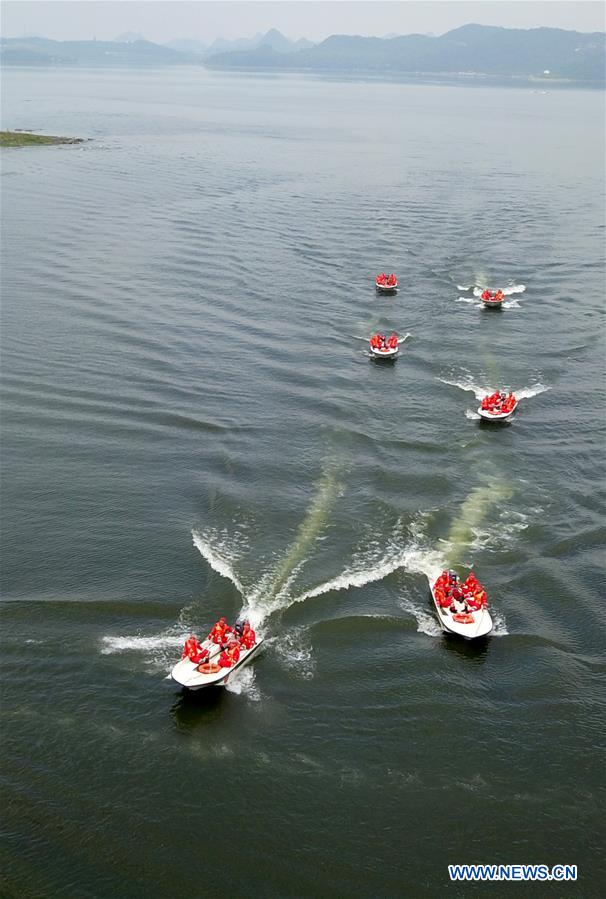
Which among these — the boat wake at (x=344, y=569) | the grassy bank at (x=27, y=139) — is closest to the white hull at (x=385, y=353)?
the boat wake at (x=344, y=569)

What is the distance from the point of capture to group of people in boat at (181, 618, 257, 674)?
3322cm

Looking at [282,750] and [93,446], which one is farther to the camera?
[93,446]

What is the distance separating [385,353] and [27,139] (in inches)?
5092

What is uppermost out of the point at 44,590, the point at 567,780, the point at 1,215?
the point at 1,215

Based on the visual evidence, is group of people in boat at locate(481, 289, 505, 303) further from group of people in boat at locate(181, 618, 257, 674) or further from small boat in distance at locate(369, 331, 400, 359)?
group of people in boat at locate(181, 618, 257, 674)

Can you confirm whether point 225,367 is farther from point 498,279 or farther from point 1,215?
point 1,215

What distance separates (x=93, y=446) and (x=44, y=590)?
44.3ft

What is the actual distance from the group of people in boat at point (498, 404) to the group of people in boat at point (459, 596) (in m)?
19.9

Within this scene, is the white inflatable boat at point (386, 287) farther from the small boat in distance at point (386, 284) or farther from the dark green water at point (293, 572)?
the dark green water at point (293, 572)

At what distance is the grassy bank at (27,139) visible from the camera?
6393 inches

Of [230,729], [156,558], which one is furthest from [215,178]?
[230,729]

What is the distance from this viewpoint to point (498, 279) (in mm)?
88250

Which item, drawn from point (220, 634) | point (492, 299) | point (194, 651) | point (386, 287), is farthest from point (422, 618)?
point (386, 287)

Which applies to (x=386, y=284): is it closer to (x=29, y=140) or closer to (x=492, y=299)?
(x=492, y=299)
